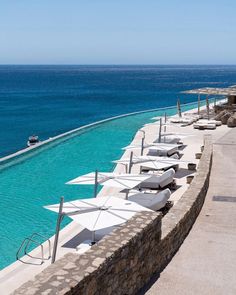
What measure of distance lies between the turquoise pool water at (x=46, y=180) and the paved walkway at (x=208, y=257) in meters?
4.30

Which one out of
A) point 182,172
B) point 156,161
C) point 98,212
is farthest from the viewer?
point 182,172

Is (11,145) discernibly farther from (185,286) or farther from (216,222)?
(185,286)

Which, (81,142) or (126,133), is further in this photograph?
(126,133)

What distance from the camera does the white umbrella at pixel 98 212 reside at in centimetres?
891

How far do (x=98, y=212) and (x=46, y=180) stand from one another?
27.8 ft

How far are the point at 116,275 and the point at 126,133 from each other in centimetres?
2392

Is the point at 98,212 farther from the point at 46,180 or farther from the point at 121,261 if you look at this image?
the point at 46,180

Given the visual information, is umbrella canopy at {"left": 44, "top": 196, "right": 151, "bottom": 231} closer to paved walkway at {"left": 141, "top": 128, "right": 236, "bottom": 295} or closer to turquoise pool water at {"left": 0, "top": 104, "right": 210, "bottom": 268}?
paved walkway at {"left": 141, "top": 128, "right": 236, "bottom": 295}

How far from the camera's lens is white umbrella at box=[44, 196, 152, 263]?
29.2ft

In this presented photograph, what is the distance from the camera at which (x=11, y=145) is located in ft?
103

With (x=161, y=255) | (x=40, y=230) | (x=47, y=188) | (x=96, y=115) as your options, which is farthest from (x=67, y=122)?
(x=161, y=255)

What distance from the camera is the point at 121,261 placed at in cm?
597

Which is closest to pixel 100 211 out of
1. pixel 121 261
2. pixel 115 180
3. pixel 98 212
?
pixel 98 212

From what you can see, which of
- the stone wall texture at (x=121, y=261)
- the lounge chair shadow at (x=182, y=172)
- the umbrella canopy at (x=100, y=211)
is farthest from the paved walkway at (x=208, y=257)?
the lounge chair shadow at (x=182, y=172)
